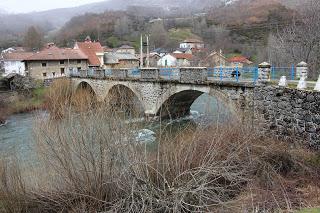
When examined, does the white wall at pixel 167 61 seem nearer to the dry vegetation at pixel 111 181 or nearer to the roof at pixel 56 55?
the roof at pixel 56 55

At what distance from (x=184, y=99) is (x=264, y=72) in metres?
10.3

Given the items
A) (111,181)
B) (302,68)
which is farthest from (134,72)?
(111,181)

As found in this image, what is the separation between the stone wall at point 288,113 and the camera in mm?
11961

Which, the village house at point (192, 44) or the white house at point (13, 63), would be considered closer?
the white house at point (13, 63)

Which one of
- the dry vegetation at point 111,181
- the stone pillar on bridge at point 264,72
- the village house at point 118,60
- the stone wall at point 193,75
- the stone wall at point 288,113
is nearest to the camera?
the dry vegetation at point 111,181

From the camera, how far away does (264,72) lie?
14516mm

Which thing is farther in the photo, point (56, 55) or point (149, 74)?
point (56, 55)

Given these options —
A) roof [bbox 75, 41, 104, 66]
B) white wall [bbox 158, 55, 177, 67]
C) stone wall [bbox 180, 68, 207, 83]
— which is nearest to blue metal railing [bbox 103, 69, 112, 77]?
stone wall [bbox 180, 68, 207, 83]

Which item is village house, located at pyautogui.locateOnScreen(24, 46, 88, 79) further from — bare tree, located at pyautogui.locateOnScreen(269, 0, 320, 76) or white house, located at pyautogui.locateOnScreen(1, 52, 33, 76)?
bare tree, located at pyautogui.locateOnScreen(269, 0, 320, 76)

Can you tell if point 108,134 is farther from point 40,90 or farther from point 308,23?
point 40,90

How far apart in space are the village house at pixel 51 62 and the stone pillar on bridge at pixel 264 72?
33606 mm

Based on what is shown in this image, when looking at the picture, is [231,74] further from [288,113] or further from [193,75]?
[288,113]

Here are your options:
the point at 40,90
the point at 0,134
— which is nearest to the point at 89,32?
the point at 40,90

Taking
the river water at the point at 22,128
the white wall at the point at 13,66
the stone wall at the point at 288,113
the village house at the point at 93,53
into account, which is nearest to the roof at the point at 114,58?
→ the village house at the point at 93,53
